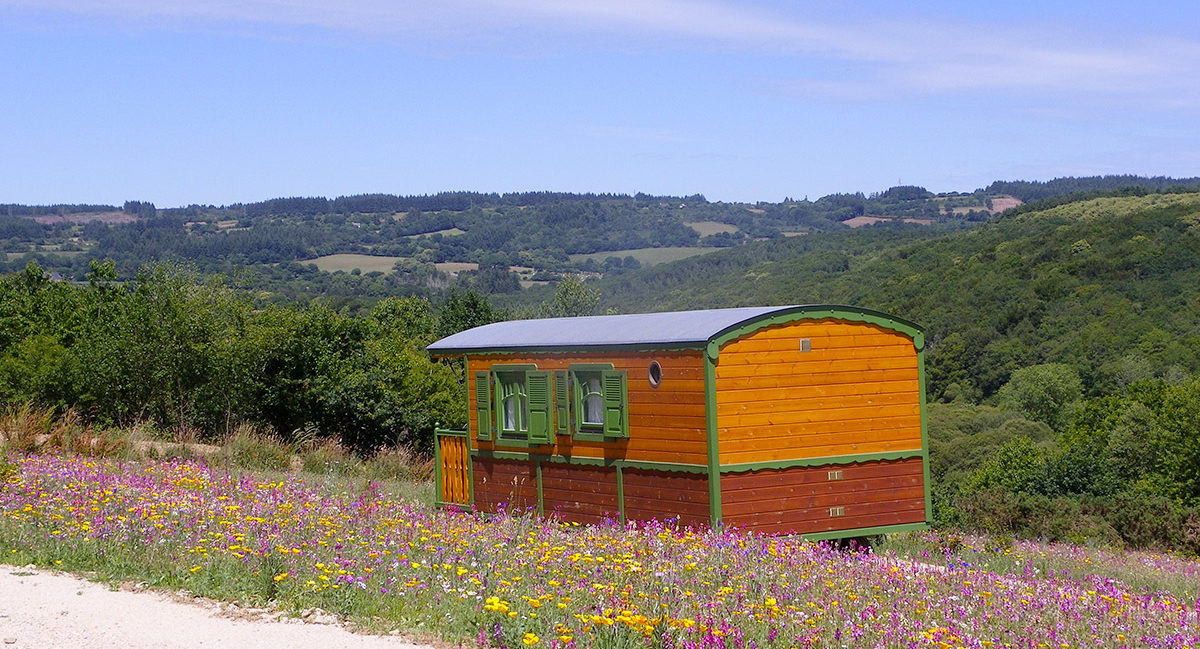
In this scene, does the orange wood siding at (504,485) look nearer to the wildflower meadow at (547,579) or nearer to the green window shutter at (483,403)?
the green window shutter at (483,403)

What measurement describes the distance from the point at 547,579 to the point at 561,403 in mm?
6772

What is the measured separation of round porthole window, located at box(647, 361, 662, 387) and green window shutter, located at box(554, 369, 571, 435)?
1.41 m

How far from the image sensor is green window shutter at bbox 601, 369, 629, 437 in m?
13.4

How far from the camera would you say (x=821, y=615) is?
266 inches

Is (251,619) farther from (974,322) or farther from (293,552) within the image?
(974,322)

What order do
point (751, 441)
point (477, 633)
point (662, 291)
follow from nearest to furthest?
point (477, 633) → point (751, 441) → point (662, 291)

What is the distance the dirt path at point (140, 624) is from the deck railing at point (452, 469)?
8.49m

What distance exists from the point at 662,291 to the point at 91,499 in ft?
360

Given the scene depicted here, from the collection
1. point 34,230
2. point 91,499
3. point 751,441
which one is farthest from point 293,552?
point 34,230

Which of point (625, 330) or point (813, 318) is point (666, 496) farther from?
point (813, 318)

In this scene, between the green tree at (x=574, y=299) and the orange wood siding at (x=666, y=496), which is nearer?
the orange wood siding at (x=666, y=496)

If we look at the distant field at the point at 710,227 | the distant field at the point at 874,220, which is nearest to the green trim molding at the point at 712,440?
the distant field at the point at 874,220

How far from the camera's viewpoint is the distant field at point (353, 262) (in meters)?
135

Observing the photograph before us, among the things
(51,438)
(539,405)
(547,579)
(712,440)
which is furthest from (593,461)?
(51,438)
